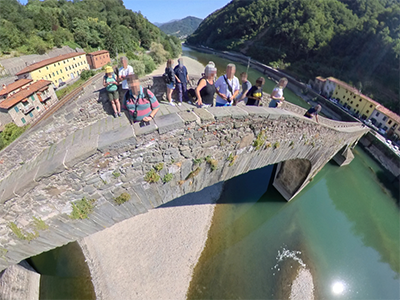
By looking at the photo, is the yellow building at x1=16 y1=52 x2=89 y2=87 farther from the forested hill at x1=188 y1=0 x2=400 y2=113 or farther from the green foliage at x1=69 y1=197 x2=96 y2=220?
the forested hill at x1=188 y1=0 x2=400 y2=113

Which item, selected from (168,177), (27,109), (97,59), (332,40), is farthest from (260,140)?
(332,40)

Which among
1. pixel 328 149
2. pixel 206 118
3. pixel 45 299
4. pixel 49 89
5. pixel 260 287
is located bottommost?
pixel 45 299

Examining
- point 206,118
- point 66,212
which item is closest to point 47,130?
point 66,212

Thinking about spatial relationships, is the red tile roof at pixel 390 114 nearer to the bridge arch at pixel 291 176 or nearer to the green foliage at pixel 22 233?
the bridge arch at pixel 291 176

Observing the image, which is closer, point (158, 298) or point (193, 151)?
point (193, 151)

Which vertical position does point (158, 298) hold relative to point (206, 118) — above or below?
below

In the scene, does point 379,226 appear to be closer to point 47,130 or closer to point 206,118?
point 206,118

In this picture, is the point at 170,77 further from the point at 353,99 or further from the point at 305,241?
the point at 353,99
